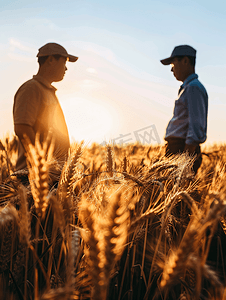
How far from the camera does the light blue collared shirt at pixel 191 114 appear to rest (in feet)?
8.11

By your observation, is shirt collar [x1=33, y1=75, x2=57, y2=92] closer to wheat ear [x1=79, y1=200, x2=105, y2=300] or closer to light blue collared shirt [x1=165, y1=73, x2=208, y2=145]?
light blue collared shirt [x1=165, y1=73, x2=208, y2=145]

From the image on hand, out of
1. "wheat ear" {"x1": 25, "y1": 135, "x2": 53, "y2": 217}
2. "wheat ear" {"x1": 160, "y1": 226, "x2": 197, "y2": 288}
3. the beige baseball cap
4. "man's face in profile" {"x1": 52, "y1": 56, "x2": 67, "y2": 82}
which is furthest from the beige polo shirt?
"wheat ear" {"x1": 160, "y1": 226, "x2": 197, "y2": 288}

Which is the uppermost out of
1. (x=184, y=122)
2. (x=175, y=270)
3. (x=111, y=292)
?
(x=184, y=122)

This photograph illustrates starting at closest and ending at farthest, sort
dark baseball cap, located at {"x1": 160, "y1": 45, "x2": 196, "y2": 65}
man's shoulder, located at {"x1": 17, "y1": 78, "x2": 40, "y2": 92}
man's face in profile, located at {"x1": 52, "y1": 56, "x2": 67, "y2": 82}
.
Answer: man's shoulder, located at {"x1": 17, "y1": 78, "x2": 40, "y2": 92} < man's face in profile, located at {"x1": 52, "y1": 56, "x2": 67, "y2": 82} < dark baseball cap, located at {"x1": 160, "y1": 45, "x2": 196, "y2": 65}

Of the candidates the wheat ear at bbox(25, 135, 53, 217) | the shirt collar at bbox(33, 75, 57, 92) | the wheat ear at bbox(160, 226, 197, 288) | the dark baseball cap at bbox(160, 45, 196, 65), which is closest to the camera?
the wheat ear at bbox(160, 226, 197, 288)

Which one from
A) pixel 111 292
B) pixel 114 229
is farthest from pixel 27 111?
pixel 114 229

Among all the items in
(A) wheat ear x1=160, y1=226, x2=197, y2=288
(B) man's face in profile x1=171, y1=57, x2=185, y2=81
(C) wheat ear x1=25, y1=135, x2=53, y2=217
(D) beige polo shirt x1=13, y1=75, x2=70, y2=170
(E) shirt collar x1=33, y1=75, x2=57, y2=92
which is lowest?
(A) wheat ear x1=160, y1=226, x2=197, y2=288

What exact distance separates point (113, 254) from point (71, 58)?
2.64m

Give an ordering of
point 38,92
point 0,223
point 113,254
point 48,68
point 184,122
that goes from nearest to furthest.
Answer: point 113,254
point 0,223
point 38,92
point 48,68
point 184,122

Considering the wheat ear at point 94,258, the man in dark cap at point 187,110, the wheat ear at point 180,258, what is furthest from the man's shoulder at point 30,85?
the wheat ear at point 180,258

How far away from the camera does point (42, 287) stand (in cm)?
95

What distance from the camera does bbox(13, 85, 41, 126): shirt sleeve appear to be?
197 cm

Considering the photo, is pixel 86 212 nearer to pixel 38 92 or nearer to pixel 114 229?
pixel 114 229

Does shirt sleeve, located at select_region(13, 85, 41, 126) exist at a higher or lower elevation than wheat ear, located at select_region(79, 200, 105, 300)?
higher
